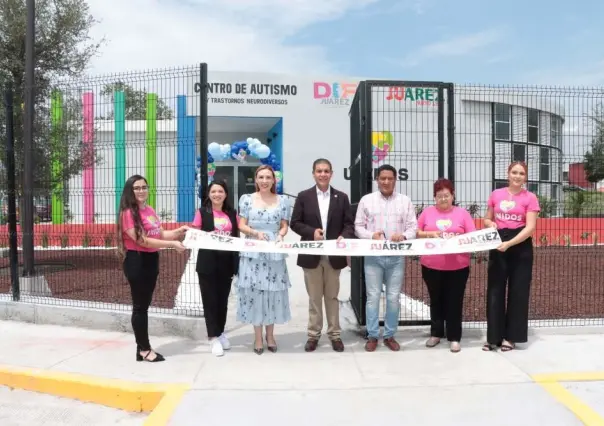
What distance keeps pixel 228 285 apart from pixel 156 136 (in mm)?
2272

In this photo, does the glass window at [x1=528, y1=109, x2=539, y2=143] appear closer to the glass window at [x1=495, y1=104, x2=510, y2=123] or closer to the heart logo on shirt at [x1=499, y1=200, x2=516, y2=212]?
the glass window at [x1=495, y1=104, x2=510, y2=123]

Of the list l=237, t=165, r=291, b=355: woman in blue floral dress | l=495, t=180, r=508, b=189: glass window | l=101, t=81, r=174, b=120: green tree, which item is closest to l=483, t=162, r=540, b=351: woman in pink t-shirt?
l=495, t=180, r=508, b=189: glass window

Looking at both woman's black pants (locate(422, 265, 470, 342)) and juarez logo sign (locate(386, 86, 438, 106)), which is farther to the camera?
juarez logo sign (locate(386, 86, 438, 106))

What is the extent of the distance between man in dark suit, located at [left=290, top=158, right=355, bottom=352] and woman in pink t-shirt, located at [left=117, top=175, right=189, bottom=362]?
1220 millimetres

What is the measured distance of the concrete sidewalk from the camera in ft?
12.8

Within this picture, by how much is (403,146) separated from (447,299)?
7.08ft

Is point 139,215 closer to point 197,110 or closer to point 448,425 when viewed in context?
point 197,110

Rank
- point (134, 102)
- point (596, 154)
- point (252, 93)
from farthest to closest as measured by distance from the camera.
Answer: point (252, 93) < point (134, 102) < point (596, 154)

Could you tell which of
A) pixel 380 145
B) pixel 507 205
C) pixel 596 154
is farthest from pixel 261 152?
pixel 507 205

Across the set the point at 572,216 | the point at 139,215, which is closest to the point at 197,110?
the point at 139,215

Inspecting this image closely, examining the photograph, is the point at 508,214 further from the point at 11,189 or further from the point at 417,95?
the point at 11,189

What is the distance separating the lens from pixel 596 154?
6.37 metres

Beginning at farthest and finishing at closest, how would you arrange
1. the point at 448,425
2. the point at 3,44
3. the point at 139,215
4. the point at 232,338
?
the point at 3,44, the point at 232,338, the point at 139,215, the point at 448,425

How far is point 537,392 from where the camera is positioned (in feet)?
14.1
